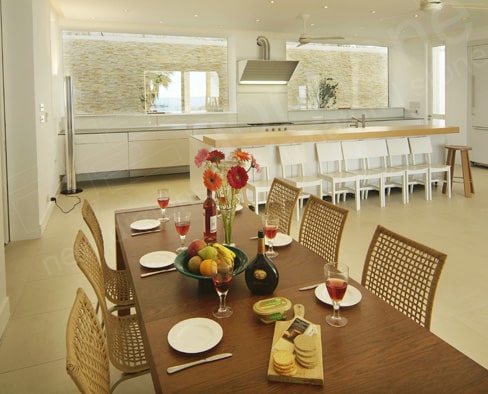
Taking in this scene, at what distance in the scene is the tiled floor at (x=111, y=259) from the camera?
2203mm

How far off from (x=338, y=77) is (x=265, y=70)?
203 centimetres

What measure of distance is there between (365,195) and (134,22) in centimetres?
480

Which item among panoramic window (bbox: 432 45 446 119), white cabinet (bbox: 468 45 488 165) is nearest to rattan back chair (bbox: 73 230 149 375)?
white cabinet (bbox: 468 45 488 165)

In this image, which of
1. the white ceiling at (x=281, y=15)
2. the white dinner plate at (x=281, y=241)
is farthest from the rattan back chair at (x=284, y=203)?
the white ceiling at (x=281, y=15)

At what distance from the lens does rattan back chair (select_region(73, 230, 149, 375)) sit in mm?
1568

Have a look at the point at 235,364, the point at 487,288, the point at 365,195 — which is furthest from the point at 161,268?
the point at 365,195

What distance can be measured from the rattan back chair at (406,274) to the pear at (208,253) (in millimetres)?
691

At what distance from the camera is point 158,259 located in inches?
69.2

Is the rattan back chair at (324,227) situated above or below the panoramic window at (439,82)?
below

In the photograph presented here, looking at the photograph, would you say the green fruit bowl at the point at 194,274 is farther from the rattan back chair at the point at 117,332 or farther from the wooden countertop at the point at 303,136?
the wooden countertop at the point at 303,136

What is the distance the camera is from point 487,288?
9.75 ft

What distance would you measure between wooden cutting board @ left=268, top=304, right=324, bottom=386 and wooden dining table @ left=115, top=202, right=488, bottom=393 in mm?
15

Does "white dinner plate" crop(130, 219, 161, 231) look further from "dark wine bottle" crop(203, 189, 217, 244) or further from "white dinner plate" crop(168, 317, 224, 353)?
"white dinner plate" crop(168, 317, 224, 353)

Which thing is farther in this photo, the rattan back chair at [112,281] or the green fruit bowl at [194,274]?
the rattan back chair at [112,281]
